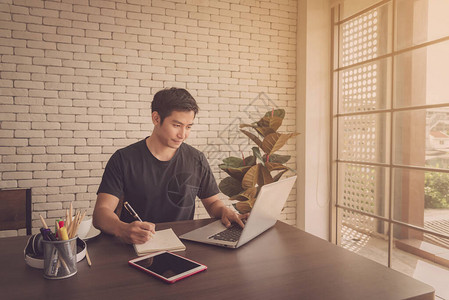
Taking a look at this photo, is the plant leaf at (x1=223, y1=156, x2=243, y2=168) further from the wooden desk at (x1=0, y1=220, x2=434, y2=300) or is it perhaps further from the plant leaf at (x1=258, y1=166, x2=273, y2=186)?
the wooden desk at (x1=0, y1=220, x2=434, y2=300)

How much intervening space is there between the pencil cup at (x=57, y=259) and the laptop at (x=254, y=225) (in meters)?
0.52

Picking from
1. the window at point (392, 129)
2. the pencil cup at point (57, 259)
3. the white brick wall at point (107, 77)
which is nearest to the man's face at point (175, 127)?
the pencil cup at point (57, 259)

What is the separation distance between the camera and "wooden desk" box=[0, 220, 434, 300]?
38.4 inches

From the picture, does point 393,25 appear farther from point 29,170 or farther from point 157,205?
point 29,170

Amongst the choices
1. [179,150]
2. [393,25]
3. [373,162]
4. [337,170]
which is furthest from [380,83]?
[179,150]

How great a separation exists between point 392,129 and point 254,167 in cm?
149

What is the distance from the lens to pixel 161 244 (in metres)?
1.36

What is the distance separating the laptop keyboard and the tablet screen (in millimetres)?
294

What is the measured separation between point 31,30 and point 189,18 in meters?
1.57

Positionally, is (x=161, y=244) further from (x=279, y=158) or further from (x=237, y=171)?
(x=279, y=158)

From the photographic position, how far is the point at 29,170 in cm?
315

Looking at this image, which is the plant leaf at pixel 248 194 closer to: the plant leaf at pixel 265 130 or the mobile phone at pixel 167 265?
the plant leaf at pixel 265 130

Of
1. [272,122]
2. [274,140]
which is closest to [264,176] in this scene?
[274,140]

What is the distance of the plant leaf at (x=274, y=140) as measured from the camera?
2.69 meters
